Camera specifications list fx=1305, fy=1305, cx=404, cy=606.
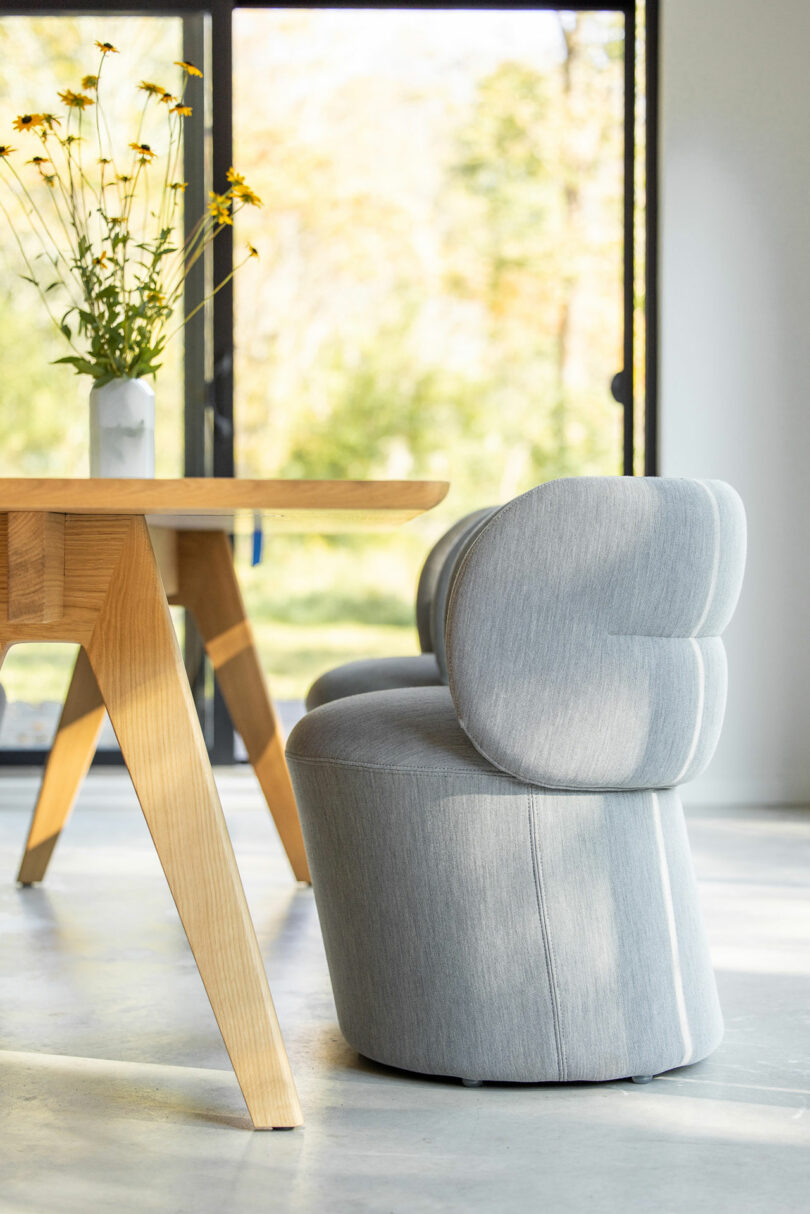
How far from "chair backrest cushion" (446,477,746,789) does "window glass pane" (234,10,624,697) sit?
589cm

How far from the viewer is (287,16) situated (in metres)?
7.38

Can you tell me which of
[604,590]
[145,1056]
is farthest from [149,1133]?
[604,590]

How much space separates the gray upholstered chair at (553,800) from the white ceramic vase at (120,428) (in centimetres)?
61

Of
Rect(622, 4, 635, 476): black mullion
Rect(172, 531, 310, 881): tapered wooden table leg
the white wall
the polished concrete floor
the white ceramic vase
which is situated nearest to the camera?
the polished concrete floor

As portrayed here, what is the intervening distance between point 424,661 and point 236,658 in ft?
1.23

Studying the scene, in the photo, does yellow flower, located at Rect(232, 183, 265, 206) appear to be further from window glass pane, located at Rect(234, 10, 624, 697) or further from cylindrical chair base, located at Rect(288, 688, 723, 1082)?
window glass pane, located at Rect(234, 10, 624, 697)

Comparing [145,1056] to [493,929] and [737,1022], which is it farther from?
[737,1022]

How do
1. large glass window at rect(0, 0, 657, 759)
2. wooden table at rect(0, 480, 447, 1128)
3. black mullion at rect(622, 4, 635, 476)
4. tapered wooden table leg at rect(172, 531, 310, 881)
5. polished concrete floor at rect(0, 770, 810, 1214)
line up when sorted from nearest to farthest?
polished concrete floor at rect(0, 770, 810, 1214)
wooden table at rect(0, 480, 447, 1128)
tapered wooden table leg at rect(172, 531, 310, 881)
black mullion at rect(622, 4, 635, 476)
large glass window at rect(0, 0, 657, 759)

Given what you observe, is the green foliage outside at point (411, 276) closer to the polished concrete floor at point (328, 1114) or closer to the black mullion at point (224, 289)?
the black mullion at point (224, 289)

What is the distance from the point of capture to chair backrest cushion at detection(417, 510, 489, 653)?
2637 millimetres

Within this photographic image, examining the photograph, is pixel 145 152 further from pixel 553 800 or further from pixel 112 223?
pixel 553 800

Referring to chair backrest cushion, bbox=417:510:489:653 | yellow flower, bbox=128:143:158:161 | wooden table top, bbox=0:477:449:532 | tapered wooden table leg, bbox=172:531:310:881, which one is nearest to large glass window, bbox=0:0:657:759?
chair backrest cushion, bbox=417:510:489:653

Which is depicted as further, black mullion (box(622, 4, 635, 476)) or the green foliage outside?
the green foliage outside

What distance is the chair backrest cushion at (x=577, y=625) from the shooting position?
1.42 m
